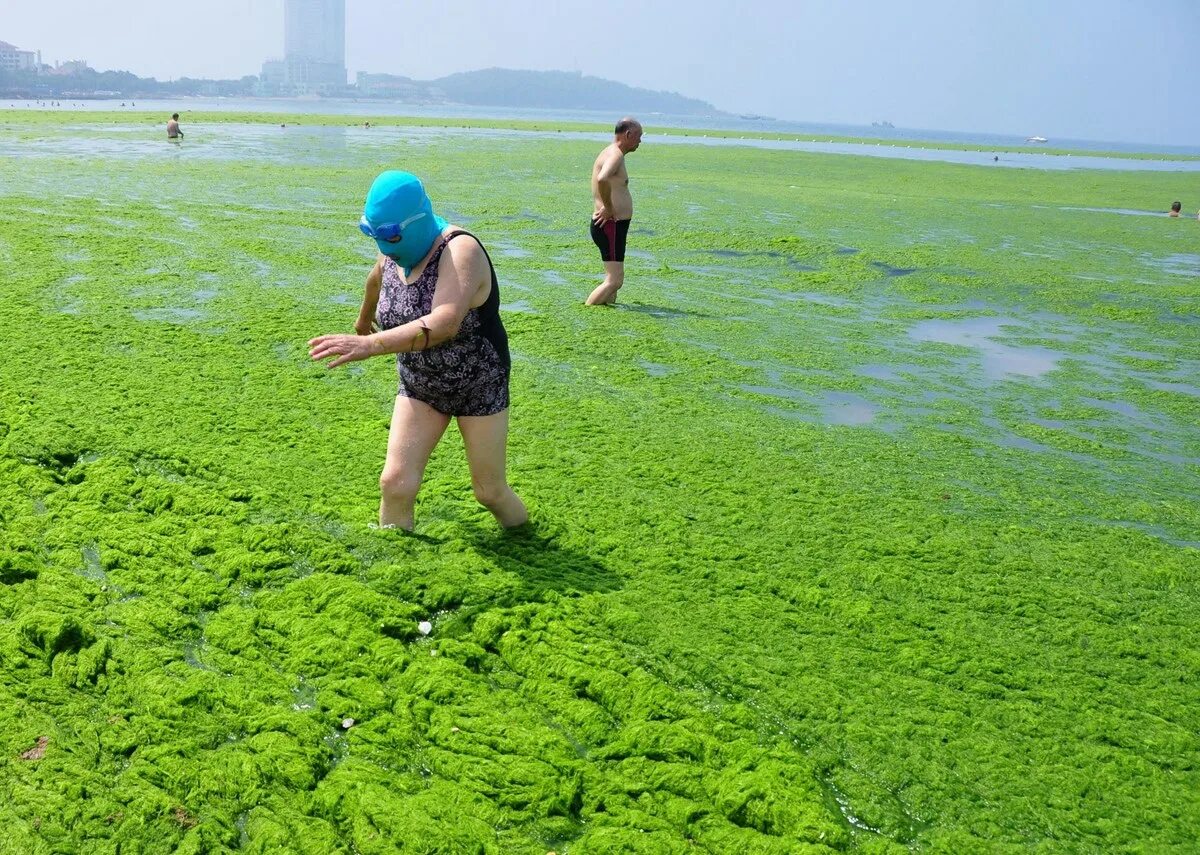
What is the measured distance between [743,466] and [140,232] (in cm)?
933

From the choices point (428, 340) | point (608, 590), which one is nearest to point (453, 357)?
point (428, 340)

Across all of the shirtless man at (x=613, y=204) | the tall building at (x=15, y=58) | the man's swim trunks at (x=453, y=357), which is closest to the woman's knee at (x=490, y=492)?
the man's swim trunks at (x=453, y=357)

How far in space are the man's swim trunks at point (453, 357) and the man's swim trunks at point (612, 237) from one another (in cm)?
527

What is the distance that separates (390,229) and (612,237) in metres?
5.72

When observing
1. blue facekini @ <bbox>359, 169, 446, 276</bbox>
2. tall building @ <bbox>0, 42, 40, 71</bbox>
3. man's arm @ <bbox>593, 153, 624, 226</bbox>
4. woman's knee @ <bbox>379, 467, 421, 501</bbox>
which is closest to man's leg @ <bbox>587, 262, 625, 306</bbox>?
man's arm @ <bbox>593, 153, 624, 226</bbox>

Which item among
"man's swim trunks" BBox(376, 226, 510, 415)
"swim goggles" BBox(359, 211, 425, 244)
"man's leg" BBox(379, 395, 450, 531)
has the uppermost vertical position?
"swim goggles" BBox(359, 211, 425, 244)

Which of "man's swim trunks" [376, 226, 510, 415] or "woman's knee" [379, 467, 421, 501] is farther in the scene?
"woman's knee" [379, 467, 421, 501]

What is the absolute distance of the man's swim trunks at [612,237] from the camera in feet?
29.8

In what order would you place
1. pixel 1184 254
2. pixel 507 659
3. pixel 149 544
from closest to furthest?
pixel 507 659 < pixel 149 544 < pixel 1184 254

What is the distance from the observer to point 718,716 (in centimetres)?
320

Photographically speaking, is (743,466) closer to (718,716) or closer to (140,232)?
(718,716)

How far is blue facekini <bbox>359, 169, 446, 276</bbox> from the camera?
3.59 m

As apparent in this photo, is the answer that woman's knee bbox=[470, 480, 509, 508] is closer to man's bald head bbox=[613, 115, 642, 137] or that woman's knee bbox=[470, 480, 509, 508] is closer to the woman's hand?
the woman's hand

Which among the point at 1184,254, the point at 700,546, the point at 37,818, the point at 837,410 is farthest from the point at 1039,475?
the point at 1184,254
